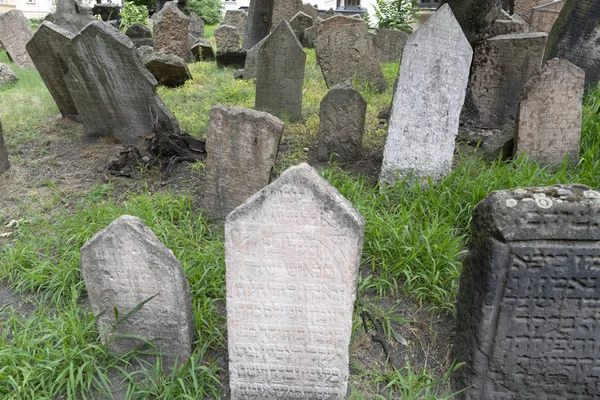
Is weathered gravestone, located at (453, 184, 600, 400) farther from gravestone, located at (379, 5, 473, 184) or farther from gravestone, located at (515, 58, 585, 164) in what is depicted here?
gravestone, located at (515, 58, 585, 164)

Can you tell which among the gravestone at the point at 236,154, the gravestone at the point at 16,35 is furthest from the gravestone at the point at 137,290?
the gravestone at the point at 16,35

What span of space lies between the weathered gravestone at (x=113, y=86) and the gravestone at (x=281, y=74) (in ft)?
4.30

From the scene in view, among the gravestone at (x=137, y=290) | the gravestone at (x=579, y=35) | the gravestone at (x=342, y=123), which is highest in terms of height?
the gravestone at (x=579, y=35)

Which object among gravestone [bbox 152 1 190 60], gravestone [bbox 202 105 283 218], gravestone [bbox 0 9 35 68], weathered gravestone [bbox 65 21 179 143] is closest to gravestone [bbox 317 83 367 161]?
gravestone [bbox 202 105 283 218]

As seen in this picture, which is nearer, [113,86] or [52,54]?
[113,86]

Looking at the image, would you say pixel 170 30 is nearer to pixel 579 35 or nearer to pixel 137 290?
pixel 579 35

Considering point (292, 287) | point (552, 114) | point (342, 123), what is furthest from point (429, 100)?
point (292, 287)

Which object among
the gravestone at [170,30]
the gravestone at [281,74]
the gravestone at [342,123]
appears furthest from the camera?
the gravestone at [170,30]

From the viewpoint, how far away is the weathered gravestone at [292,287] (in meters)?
2.06

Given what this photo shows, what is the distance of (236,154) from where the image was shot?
372 centimetres

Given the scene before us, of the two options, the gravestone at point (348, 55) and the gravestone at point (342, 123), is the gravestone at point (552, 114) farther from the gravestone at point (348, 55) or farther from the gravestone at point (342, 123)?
the gravestone at point (348, 55)

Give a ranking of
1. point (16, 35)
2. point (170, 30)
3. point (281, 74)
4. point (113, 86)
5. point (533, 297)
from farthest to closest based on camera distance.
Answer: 1. point (16, 35)
2. point (170, 30)
3. point (281, 74)
4. point (113, 86)
5. point (533, 297)

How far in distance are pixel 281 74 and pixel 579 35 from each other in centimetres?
332

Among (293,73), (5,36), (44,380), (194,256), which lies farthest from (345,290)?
(5,36)
